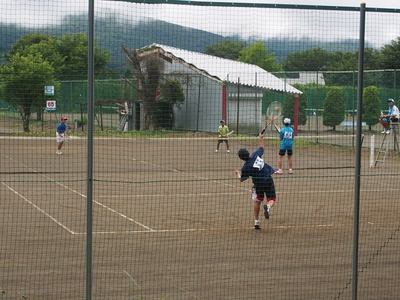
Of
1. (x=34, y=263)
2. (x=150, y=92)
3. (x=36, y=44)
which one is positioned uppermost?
(x=36, y=44)

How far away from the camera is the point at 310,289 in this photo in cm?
930

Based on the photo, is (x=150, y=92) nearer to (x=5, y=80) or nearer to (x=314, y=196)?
(x=5, y=80)

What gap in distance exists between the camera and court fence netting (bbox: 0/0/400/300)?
724 centimetres

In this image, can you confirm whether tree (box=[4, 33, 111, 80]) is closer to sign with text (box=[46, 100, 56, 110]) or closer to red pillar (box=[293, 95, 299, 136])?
sign with text (box=[46, 100, 56, 110])

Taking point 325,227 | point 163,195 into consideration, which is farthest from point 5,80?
point 163,195

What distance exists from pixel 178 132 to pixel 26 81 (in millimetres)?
2017

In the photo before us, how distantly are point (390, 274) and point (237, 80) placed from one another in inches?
144

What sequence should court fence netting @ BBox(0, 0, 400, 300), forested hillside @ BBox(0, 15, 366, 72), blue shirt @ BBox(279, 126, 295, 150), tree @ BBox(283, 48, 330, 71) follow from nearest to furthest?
forested hillside @ BBox(0, 15, 366, 72)
court fence netting @ BBox(0, 0, 400, 300)
tree @ BBox(283, 48, 330, 71)
blue shirt @ BBox(279, 126, 295, 150)

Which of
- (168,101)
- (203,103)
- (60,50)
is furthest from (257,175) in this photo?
(60,50)

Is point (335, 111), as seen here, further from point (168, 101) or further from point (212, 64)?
point (168, 101)

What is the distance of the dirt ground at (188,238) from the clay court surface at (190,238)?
0.07ft

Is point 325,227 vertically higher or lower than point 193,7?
lower

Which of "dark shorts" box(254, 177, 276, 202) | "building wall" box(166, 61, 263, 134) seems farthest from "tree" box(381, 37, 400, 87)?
"dark shorts" box(254, 177, 276, 202)

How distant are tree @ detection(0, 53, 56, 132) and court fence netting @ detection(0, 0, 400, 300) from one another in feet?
0.08
